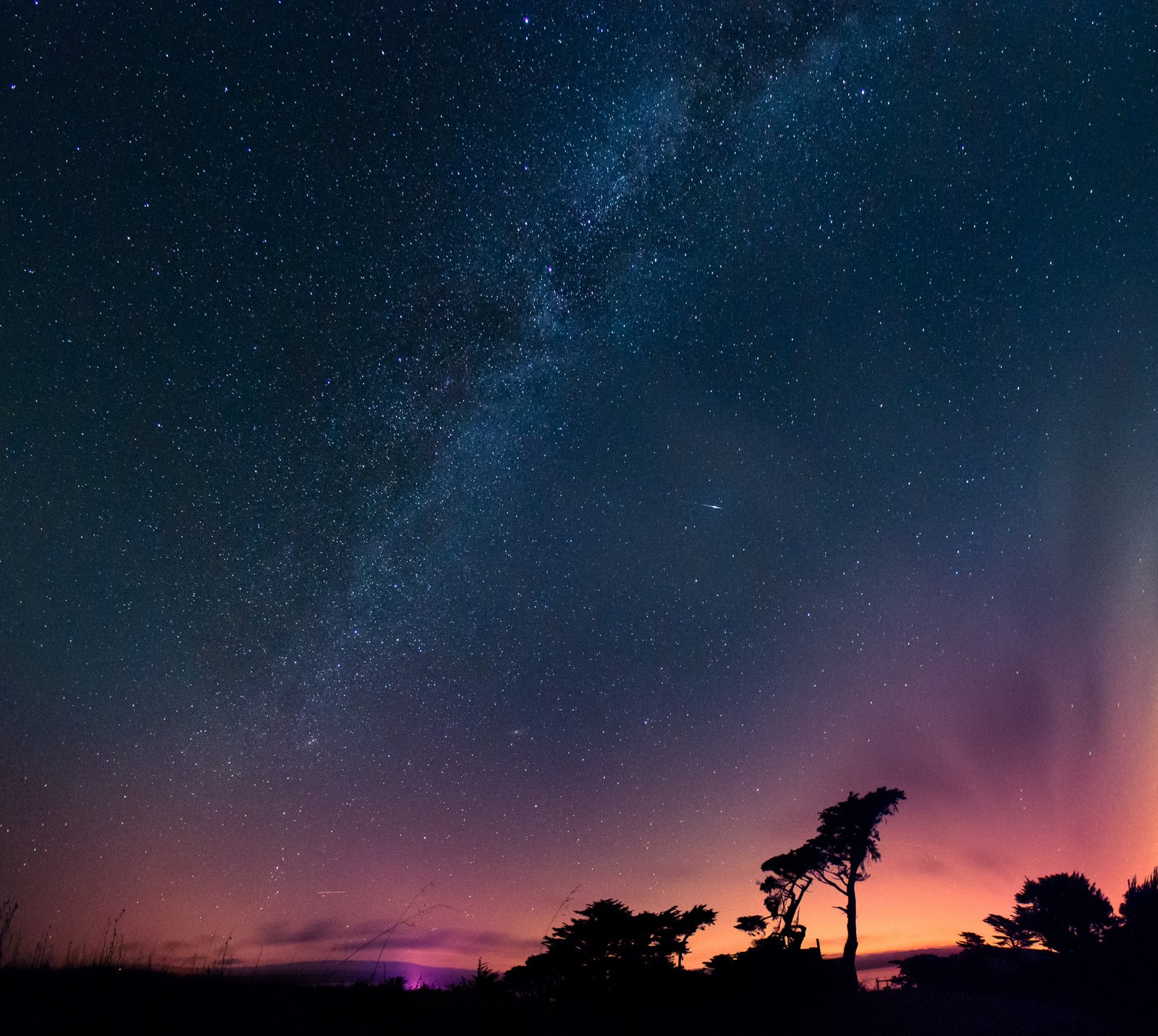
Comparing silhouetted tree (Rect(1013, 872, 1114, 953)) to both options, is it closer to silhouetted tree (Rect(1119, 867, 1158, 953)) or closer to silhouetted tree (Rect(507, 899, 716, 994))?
silhouetted tree (Rect(1119, 867, 1158, 953))

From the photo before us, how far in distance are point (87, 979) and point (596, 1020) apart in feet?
28.3

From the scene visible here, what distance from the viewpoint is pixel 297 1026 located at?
861 centimetres

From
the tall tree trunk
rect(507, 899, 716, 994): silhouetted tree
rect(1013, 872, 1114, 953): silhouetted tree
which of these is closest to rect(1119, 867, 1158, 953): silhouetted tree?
rect(1013, 872, 1114, 953): silhouetted tree

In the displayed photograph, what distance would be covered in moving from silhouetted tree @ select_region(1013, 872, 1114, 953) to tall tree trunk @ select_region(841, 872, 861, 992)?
7897mm

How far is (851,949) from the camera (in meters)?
28.0

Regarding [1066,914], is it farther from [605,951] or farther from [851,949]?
[605,951]

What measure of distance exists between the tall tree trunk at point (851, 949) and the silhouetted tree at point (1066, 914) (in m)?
7.90

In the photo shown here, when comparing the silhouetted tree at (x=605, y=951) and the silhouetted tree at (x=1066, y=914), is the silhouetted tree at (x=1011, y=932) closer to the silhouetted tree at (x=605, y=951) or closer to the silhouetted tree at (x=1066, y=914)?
the silhouetted tree at (x=1066, y=914)

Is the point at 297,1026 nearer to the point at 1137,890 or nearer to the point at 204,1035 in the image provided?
the point at 204,1035

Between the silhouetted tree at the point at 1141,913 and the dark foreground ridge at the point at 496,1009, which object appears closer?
the dark foreground ridge at the point at 496,1009

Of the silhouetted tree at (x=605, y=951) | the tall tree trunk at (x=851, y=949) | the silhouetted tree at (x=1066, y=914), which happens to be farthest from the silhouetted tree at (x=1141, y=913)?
the silhouetted tree at (x=605, y=951)

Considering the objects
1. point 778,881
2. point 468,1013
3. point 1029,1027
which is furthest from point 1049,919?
point 468,1013

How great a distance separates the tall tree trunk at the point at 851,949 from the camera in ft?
85.2

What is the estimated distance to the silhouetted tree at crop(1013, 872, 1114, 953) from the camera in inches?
1159
